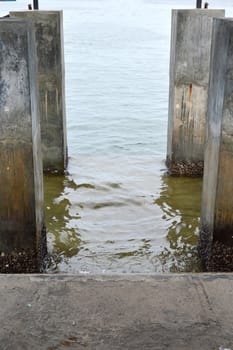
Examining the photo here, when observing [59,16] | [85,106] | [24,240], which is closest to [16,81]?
[24,240]

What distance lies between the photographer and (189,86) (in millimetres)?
7984

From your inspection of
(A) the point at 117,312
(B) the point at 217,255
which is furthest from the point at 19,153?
(B) the point at 217,255

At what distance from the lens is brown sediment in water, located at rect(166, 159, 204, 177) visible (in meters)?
8.52

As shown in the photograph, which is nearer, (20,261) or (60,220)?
(20,261)

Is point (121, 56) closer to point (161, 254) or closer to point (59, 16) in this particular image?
point (59, 16)

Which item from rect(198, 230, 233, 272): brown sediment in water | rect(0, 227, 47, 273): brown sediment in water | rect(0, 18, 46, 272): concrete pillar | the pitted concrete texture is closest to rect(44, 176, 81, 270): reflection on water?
rect(0, 227, 47, 273): brown sediment in water

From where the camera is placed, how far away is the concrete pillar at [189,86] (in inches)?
304

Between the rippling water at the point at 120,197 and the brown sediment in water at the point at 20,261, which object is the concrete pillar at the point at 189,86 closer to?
the rippling water at the point at 120,197

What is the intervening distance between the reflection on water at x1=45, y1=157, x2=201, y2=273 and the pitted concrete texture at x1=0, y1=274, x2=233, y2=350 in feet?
6.46

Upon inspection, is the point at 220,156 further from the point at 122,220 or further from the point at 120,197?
the point at 120,197

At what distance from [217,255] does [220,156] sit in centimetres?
102

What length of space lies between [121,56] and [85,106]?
1195cm

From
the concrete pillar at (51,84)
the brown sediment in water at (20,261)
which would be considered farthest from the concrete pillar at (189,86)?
the brown sediment in water at (20,261)

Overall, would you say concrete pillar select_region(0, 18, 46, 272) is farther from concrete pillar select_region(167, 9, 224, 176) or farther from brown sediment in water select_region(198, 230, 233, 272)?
concrete pillar select_region(167, 9, 224, 176)
